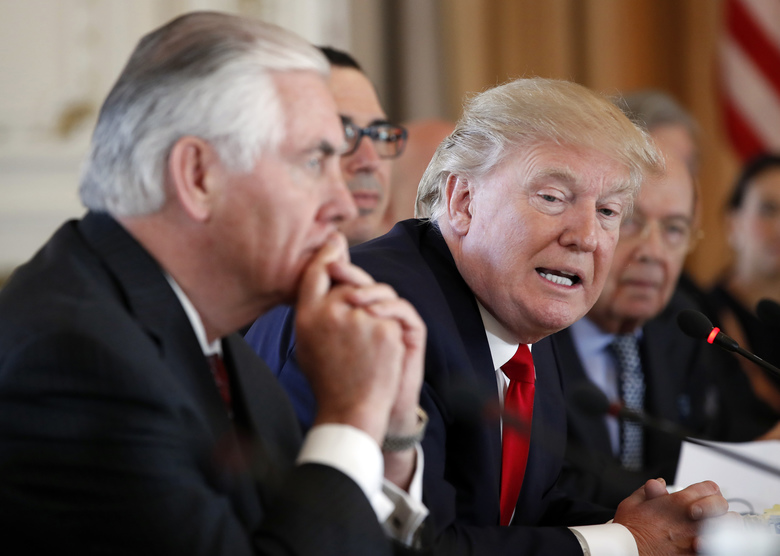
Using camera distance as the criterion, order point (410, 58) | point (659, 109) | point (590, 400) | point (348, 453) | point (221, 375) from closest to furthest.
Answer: point (348, 453) → point (221, 375) → point (590, 400) → point (659, 109) → point (410, 58)

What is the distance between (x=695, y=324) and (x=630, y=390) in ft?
3.77

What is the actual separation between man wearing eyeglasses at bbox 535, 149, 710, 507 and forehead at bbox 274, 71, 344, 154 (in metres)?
1.58

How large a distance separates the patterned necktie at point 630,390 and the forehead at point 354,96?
1.06 metres

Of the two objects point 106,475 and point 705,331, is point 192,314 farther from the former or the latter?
point 705,331

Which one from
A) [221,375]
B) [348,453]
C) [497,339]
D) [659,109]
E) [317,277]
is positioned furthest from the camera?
[659,109]

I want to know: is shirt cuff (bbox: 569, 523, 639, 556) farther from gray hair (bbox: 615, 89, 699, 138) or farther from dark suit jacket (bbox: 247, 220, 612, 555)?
gray hair (bbox: 615, 89, 699, 138)

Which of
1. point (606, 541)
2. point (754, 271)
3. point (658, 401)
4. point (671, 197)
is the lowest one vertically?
point (754, 271)

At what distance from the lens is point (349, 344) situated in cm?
110

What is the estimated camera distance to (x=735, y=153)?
15.7 feet

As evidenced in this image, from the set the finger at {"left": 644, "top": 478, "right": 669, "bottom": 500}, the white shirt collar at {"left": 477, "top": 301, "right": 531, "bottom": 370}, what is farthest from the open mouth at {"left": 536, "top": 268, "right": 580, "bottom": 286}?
the finger at {"left": 644, "top": 478, "right": 669, "bottom": 500}

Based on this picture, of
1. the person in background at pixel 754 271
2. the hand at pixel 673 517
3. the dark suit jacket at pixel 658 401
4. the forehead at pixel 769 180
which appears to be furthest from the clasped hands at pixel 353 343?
the forehead at pixel 769 180

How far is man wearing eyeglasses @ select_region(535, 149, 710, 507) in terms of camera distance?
260 centimetres

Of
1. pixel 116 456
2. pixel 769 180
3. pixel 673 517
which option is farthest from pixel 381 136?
pixel 769 180

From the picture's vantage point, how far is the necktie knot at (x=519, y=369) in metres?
1.69
